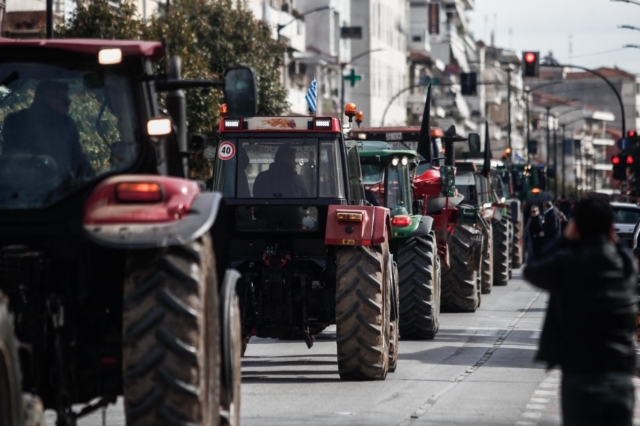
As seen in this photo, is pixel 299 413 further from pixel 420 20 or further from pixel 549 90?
pixel 549 90

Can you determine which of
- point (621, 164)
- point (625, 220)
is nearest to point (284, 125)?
point (625, 220)

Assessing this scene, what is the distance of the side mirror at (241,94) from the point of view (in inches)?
325

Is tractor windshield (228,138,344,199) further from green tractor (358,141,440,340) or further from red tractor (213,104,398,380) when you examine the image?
green tractor (358,141,440,340)

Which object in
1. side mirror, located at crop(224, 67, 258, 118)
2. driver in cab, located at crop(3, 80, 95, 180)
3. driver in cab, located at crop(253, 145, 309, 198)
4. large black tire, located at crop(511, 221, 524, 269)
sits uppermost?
side mirror, located at crop(224, 67, 258, 118)

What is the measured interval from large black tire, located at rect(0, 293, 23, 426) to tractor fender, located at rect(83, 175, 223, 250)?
0.88 meters

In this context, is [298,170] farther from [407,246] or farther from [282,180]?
[407,246]

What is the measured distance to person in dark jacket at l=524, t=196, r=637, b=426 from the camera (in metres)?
6.69

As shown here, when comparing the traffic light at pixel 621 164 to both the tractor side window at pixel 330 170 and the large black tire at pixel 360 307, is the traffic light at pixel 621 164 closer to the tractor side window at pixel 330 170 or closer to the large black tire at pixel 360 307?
the tractor side window at pixel 330 170

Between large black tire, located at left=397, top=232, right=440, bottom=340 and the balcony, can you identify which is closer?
large black tire, located at left=397, top=232, right=440, bottom=340

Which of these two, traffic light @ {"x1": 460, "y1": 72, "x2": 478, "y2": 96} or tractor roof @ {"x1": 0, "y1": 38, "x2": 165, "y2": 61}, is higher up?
traffic light @ {"x1": 460, "y1": 72, "x2": 478, "y2": 96}

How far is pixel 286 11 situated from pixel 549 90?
131614 mm

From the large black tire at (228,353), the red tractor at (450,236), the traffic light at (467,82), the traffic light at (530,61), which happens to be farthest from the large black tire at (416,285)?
the traffic light at (467,82)

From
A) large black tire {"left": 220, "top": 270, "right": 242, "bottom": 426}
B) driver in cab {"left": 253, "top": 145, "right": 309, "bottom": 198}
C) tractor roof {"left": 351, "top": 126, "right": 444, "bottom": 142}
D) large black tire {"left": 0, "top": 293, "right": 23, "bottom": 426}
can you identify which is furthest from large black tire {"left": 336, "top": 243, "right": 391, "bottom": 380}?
tractor roof {"left": 351, "top": 126, "right": 444, "bottom": 142}

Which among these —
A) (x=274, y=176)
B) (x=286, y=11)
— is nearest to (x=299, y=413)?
(x=274, y=176)
